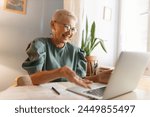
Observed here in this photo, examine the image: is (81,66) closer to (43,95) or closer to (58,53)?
(58,53)

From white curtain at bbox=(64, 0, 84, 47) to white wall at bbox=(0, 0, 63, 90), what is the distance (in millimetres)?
230

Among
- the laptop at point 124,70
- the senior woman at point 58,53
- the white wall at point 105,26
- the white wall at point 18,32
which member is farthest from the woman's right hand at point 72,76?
the white wall at point 105,26

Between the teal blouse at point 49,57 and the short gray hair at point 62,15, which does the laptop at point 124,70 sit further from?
the short gray hair at point 62,15

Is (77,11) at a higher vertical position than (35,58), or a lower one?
higher

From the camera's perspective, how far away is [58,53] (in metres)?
1.31

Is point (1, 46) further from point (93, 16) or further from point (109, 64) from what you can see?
point (109, 64)

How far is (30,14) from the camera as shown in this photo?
7.98 feet

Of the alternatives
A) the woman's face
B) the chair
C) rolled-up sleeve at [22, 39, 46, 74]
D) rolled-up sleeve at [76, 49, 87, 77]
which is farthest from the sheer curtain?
the chair

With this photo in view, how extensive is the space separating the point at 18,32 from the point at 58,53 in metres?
1.28

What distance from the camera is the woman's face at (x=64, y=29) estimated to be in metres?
1.22

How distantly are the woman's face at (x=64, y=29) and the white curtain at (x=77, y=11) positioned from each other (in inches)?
41.3

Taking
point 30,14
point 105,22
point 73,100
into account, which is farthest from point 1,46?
point 73,100

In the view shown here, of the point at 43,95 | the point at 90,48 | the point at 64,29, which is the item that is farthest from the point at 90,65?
the point at 43,95

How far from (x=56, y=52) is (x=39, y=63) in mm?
208
